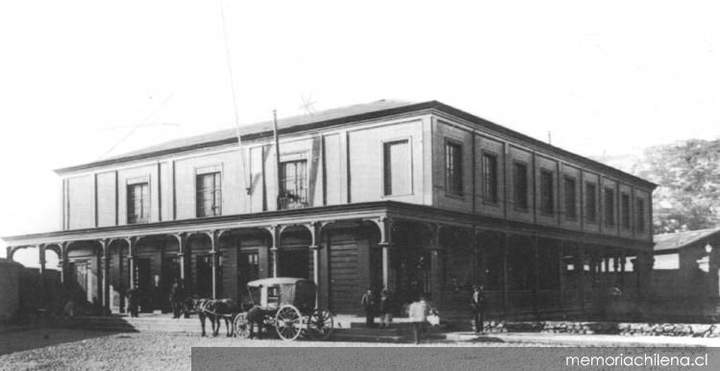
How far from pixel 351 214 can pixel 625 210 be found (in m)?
24.2

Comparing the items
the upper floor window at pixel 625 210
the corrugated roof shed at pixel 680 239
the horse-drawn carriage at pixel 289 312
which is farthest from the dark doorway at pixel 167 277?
the corrugated roof shed at pixel 680 239

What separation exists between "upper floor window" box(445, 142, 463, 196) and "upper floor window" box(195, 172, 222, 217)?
9.89m

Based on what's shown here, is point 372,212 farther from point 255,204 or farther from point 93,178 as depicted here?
point 93,178

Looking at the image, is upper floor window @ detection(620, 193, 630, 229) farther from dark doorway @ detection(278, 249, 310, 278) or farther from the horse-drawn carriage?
the horse-drawn carriage

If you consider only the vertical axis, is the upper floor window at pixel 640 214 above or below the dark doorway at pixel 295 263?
above

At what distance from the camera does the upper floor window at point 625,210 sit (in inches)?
1667

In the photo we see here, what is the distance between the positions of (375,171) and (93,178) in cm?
1610

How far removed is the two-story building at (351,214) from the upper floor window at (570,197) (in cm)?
9

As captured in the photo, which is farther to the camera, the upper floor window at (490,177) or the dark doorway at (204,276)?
the dark doorway at (204,276)

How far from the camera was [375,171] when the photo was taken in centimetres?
2736

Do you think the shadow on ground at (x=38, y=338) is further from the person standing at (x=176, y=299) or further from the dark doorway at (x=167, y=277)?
the dark doorway at (x=167, y=277)

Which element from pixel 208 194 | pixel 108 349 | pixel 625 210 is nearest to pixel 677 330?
pixel 108 349

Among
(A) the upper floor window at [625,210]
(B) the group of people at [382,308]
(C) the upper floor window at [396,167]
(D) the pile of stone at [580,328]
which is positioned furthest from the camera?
(A) the upper floor window at [625,210]

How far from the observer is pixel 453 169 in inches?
1104
